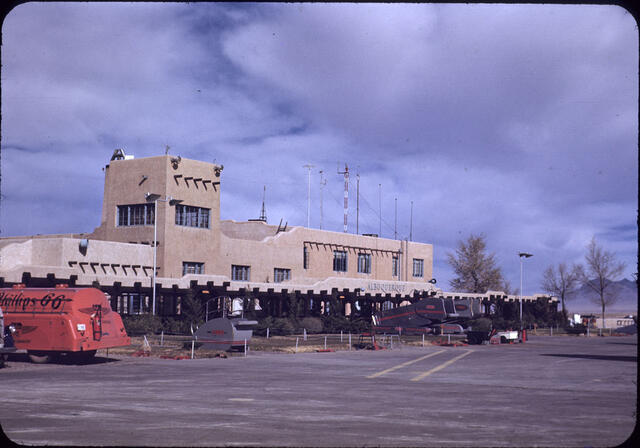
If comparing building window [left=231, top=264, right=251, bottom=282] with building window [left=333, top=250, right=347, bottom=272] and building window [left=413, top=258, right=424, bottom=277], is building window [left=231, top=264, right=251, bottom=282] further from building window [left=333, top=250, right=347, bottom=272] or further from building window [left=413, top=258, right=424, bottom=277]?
building window [left=413, top=258, right=424, bottom=277]

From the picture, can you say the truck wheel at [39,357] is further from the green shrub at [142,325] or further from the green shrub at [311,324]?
the green shrub at [311,324]

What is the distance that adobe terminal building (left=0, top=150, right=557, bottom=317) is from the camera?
5588 cm

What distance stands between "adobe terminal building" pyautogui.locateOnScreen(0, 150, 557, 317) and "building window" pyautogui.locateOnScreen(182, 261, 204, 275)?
10 centimetres

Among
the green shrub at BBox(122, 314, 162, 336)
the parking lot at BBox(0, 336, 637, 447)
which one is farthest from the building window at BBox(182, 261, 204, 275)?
the parking lot at BBox(0, 336, 637, 447)

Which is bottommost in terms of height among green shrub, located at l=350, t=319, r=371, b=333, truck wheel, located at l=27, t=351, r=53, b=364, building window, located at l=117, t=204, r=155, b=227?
green shrub, located at l=350, t=319, r=371, b=333

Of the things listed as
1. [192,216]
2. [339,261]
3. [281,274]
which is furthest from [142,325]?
[339,261]

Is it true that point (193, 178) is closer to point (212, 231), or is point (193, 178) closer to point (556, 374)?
point (212, 231)

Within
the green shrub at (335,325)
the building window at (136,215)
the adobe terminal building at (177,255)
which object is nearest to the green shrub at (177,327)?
the adobe terminal building at (177,255)

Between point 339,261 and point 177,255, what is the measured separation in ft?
105

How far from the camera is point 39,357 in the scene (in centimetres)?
2808

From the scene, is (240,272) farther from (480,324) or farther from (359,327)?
(480,324)

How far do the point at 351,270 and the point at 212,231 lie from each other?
29.5 m

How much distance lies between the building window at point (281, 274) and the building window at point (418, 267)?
29.3 m

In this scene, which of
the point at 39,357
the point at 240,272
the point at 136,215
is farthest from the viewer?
the point at 240,272
